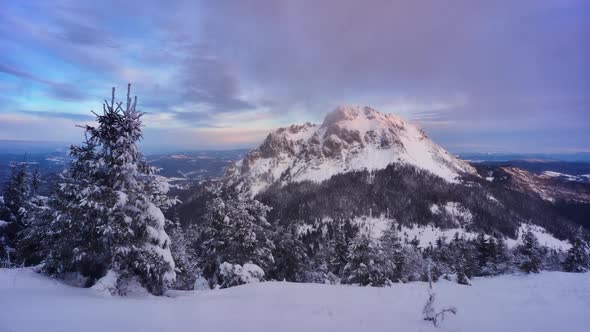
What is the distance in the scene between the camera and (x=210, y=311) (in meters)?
10.6

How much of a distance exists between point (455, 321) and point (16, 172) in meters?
45.0

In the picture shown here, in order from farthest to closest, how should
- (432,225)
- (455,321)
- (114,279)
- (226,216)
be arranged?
(432,225) → (226,216) → (114,279) → (455,321)

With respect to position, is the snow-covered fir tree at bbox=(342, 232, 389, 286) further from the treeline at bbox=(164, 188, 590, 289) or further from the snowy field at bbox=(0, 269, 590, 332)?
the snowy field at bbox=(0, 269, 590, 332)

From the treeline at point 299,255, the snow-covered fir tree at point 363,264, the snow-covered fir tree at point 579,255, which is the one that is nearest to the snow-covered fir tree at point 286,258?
the treeline at point 299,255

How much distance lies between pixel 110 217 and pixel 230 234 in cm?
1460

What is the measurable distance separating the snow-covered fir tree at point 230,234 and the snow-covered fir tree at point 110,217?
1249 centimetres

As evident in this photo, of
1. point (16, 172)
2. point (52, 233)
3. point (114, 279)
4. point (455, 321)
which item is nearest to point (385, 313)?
point (455, 321)

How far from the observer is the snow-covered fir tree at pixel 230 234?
2719 cm

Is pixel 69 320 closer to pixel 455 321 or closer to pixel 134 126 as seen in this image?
pixel 134 126

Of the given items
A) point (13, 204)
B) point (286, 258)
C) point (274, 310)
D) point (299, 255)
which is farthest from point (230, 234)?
point (13, 204)

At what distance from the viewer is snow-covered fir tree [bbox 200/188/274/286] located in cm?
2719

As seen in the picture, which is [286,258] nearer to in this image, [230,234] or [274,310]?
[230,234]

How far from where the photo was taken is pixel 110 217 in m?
13.6

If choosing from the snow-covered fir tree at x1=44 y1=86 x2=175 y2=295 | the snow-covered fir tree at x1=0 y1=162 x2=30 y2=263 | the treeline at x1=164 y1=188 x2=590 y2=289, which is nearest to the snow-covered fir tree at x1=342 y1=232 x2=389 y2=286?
the treeline at x1=164 y1=188 x2=590 y2=289
